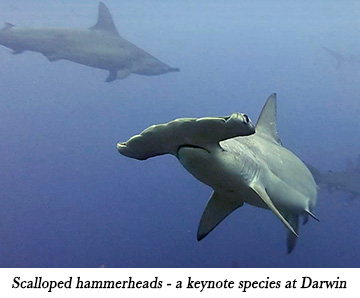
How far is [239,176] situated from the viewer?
2709 millimetres

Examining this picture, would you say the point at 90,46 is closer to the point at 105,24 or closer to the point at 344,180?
the point at 105,24

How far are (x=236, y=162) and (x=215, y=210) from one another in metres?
0.75

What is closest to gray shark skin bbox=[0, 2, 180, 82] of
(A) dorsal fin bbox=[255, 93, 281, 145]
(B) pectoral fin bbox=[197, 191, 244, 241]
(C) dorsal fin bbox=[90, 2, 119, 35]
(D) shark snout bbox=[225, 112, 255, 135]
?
(C) dorsal fin bbox=[90, 2, 119, 35]

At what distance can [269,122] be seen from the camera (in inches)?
155

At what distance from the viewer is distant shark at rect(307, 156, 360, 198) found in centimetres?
818

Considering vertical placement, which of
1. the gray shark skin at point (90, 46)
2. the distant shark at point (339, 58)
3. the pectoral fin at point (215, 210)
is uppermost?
the pectoral fin at point (215, 210)

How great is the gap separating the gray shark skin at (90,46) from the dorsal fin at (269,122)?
5.63 metres

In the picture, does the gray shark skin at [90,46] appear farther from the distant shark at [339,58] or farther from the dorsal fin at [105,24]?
the distant shark at [339,58]

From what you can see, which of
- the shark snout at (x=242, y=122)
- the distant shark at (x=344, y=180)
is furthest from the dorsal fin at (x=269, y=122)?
the distant shark at (x=344, y=180)

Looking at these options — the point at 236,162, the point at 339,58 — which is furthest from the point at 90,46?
the point at 339,58

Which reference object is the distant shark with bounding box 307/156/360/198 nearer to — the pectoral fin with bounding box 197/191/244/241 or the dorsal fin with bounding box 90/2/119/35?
the dorsal fin with bounding box 90/2/119/35

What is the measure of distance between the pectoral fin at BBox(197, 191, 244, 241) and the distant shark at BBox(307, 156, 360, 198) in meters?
4.90

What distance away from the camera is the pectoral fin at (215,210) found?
10.6 ft
